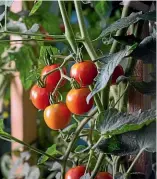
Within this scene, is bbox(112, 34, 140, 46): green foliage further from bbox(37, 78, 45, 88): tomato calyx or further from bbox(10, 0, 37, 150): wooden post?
bbox(10, 0, 37, 150): wooden post

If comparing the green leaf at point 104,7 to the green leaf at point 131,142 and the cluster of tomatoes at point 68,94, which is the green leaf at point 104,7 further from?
the green leaf at point 131,142

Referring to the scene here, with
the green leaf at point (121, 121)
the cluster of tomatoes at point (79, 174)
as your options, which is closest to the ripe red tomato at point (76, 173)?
the cluster of tomatoes at point (79, 174)

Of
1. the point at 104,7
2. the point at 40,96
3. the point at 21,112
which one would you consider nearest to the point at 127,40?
the point at 40,96

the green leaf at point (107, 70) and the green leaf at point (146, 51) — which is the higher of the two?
the green leaf at point (146, 51)

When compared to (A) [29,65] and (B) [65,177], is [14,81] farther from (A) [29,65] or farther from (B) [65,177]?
(B) [65,177]

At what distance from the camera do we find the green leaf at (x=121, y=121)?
38 cm

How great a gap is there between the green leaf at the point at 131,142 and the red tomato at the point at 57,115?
8 centimetres

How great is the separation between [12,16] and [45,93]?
437 mm

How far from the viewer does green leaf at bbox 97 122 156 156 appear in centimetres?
40

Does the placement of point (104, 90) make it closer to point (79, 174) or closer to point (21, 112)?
point (79, 174)

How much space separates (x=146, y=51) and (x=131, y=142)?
0.10 meters

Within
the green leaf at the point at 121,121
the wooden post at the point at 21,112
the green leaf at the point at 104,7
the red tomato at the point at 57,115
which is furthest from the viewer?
the wooden post at the point at 21,112

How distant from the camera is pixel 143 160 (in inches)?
22.2

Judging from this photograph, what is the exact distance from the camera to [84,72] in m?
0.46
